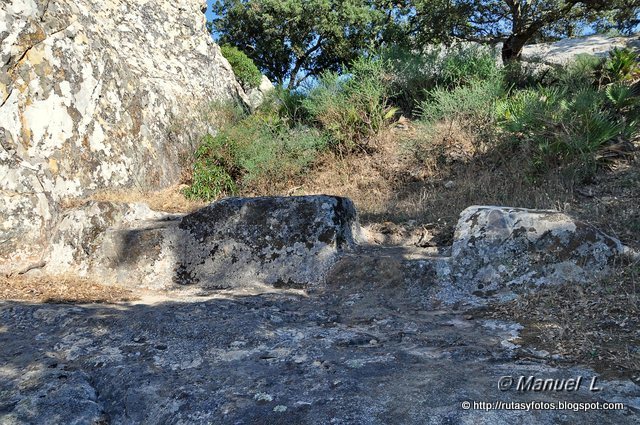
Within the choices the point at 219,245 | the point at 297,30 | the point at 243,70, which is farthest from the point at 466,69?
the point at 297,30

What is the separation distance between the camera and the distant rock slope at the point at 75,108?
211 inches

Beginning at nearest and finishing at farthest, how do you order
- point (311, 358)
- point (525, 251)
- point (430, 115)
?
point (311, 358) → point (525, 251) → point (430, 115)

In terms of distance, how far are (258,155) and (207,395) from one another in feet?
19.9

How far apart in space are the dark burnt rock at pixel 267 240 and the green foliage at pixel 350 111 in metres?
3.71

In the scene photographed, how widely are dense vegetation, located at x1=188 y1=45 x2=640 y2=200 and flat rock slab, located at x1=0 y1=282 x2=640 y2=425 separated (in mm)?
4098

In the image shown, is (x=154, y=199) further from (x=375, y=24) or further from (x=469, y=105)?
(x=375, y=24)

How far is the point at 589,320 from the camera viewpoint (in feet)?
10.1

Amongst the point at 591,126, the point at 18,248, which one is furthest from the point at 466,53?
the point at 18,248

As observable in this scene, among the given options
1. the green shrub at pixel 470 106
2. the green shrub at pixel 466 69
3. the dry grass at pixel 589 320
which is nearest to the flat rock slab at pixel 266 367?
the dry grass at pixel 589 320

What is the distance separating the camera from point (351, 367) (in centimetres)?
264

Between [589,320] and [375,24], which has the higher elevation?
[375,24]

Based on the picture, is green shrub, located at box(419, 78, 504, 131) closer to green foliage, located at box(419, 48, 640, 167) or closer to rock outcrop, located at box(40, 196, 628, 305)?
green foliage, located at box(419, 48, 640, 167)

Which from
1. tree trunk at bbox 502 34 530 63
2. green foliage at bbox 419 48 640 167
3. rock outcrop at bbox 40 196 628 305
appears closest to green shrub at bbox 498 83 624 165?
green foliage at bbox 419 48 640 167

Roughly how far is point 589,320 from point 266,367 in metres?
1.87
